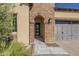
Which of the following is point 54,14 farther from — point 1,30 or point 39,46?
point 1,30

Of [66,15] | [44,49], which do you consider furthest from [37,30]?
[66,15]

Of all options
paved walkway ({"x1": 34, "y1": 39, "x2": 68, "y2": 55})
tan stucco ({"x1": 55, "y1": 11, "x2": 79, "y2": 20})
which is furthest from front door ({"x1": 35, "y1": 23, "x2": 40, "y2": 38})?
tan stucco ({"x1": 55, "y1": 11, "x2": 79, "y2": 20})

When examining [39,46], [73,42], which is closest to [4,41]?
[39,46]

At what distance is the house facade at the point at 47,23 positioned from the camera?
36.2ft

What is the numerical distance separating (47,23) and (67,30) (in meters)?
1.26

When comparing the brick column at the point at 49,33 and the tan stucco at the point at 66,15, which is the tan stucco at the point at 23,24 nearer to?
the brick column at the point at 49,33

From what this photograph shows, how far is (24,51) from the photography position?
26.0 ft

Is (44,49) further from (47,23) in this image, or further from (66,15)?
(66,15)

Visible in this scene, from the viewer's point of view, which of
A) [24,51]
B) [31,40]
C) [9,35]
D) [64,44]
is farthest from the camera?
[64,44]

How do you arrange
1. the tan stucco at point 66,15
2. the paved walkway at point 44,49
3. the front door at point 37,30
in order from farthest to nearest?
the tan stucco at point 66,15 → the front door at point 37,30 → the paved walkway at point 44,49

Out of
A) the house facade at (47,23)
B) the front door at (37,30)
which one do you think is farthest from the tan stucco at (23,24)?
the front door at (37,30)

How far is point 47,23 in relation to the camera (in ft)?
39.3

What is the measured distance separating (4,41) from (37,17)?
392cm

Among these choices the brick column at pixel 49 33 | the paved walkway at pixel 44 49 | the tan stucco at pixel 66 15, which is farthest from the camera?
the tan stucco at pixel 66 15
